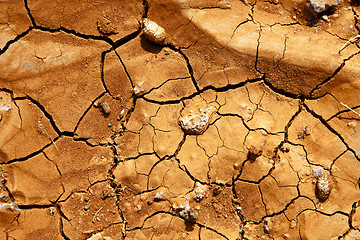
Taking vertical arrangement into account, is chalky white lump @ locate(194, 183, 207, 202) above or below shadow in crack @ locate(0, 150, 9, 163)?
below

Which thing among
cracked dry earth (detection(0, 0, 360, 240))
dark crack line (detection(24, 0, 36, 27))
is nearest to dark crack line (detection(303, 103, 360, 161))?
cracked dry earth (detection(0, 0, 360, 240))

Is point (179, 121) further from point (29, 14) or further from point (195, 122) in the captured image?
point (29, 14)

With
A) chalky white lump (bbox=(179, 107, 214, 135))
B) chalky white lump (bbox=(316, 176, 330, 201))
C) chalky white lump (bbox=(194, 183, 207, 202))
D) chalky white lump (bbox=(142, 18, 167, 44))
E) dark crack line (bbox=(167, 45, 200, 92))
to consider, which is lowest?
chalky white lump (bbox=(194, 183, 207, 202))

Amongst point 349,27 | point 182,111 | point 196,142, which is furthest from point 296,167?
point 349,27

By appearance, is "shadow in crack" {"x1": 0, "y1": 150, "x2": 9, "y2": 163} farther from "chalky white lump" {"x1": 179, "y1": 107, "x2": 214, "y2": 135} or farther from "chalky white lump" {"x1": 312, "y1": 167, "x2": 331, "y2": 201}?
"chalky white lump" {"x1": 312, "y1": 167, "x2": 331, "y2": 201}

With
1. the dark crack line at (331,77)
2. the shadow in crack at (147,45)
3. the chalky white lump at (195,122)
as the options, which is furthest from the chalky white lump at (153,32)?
the dark crack line at (331,77)

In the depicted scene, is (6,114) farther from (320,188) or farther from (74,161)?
(320,188)

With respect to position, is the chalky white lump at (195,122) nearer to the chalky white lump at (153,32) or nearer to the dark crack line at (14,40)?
the chalky white lump at (153,32)
